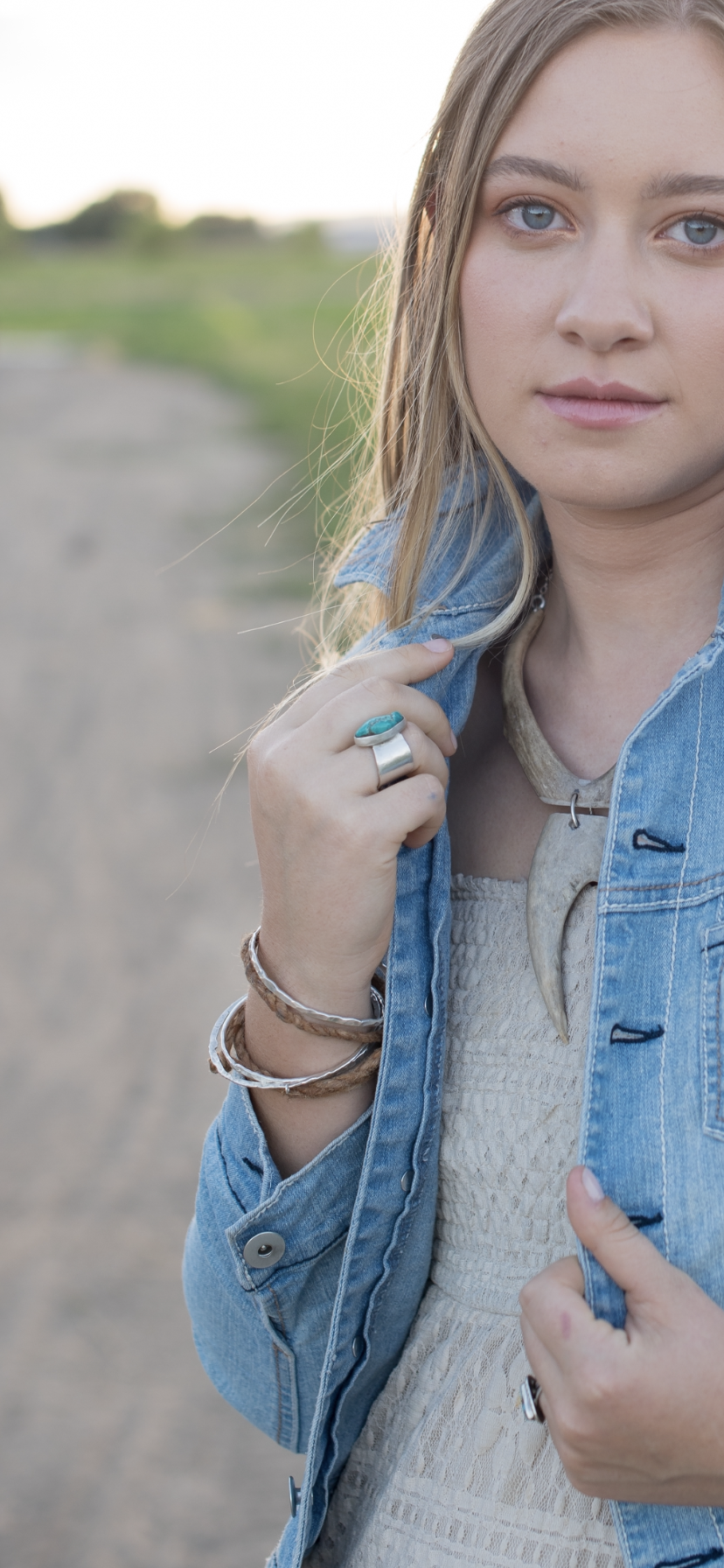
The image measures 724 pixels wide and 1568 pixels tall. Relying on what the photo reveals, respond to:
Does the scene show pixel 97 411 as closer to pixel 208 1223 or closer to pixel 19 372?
pixel 19 372

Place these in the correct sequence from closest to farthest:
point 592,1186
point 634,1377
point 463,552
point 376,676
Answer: point 634,1377, point 592,1186, point 376,676, point 463,552

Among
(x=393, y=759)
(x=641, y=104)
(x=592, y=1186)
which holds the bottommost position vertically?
(x=592, y=1186)

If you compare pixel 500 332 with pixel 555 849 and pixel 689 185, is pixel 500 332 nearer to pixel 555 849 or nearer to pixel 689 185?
pixel 689 185

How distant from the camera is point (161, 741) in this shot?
279 inches

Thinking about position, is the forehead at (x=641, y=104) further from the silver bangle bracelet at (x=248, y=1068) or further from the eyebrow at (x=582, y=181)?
the silver bangle bracelet at (x=248, y=1068)

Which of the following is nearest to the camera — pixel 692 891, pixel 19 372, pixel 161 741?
pixel 692 891

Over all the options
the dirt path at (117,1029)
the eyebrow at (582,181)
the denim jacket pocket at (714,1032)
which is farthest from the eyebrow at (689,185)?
the dirt path at (117,1029)

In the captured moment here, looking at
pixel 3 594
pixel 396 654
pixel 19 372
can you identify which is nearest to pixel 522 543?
pixel 396 654

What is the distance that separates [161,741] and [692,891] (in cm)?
591

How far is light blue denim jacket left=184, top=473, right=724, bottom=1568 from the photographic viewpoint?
1.25m

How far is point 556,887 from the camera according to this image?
4.78ft

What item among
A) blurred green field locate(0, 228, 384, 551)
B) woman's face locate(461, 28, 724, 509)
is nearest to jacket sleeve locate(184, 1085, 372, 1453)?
woman's face locate(461, 28, 724, 509)

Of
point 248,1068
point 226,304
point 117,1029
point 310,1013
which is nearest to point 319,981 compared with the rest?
point 310,1013

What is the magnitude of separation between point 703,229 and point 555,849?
61 cm
